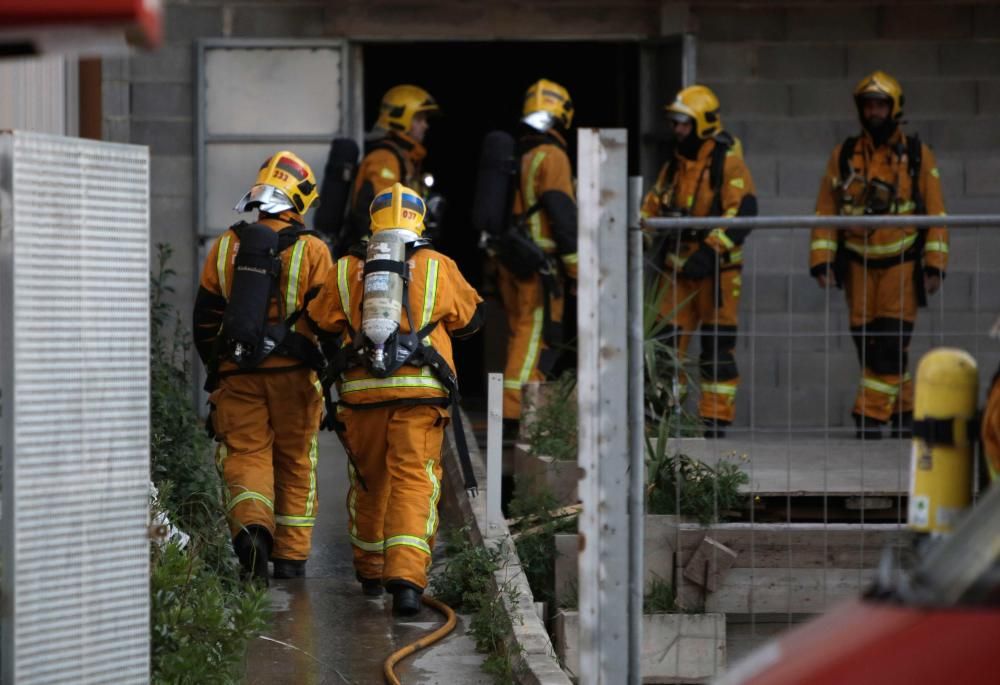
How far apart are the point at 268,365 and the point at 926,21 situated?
18.5ft

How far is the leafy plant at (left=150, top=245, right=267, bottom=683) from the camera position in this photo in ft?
15.7

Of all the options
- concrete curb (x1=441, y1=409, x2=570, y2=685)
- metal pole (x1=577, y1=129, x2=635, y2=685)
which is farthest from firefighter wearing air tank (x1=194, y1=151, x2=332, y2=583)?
metal pole (x1=577, y1=129, x2=635, y2=685)

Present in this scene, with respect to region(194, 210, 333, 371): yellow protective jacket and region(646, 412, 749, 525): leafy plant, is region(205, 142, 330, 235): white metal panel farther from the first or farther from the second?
region(646, 412, 749, 525): leafy plant

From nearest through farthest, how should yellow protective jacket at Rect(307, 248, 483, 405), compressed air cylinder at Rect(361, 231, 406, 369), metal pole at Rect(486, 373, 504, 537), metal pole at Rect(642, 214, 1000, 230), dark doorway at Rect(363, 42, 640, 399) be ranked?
1. metal pole at Rect(642, 214, 1000, 230)
2. compressed air cylinder at Rect(361, 231, 406, 369)
3. yellow protective jacket at Rect(307, 248, 483, 405)
4. metal pole at Rect(486, 373, 504, 537)
5. dark doorway at Rect(363, 42, 640, 399)

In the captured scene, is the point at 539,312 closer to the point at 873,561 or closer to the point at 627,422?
the point at 873,561

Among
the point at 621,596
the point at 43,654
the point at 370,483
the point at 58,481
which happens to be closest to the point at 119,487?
the point at 58,481

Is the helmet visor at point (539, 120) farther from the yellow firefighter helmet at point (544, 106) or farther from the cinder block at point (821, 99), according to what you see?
the cinder block at point (821, 99)

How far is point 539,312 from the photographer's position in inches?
387

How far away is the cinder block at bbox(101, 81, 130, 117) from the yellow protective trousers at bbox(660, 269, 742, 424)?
365 cm

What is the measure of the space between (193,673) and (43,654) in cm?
71

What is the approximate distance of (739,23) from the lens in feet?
35.5

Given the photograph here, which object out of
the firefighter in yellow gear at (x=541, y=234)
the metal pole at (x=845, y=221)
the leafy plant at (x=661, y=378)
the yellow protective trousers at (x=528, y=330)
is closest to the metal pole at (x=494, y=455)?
the leafy plant at (x=661, y=378)

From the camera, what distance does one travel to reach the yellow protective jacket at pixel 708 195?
31.8 ft

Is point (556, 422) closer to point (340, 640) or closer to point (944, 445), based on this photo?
point (340, 640)
